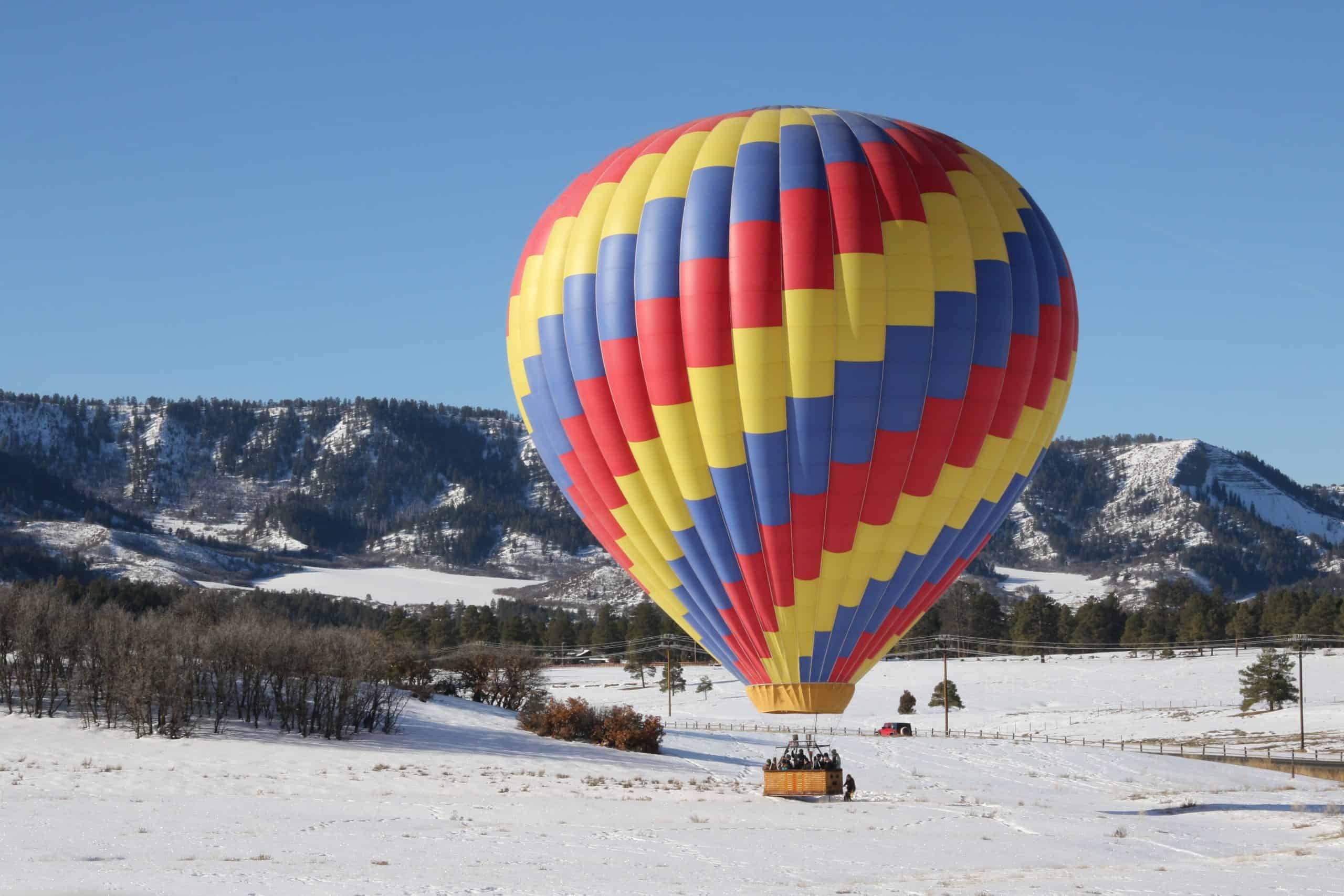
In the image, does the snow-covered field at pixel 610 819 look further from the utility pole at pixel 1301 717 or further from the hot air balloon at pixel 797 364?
the utility pole at pixel 1301 717

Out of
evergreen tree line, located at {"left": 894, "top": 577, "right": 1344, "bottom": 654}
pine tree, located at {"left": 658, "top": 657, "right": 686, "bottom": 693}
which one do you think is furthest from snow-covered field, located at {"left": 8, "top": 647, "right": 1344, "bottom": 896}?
evergreen tree line, located at {"left": 894, "top": 577, "right": 1344, "bottom": 654}

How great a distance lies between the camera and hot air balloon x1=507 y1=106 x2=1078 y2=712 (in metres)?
29.1

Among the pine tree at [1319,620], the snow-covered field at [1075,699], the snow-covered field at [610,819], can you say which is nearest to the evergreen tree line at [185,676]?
the snow-covered field at [610,819]

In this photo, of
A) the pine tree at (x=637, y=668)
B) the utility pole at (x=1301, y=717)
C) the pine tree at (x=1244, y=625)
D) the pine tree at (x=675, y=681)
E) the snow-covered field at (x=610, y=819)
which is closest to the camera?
the snow-covered field at (x=610, y=819)

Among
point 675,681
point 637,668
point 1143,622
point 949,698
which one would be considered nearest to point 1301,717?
point 949,698

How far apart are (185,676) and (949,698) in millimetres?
55270

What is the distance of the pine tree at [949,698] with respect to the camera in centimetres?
9488

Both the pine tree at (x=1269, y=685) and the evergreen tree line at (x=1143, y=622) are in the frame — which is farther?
the evergreen tree line at (x=1143, y=622)

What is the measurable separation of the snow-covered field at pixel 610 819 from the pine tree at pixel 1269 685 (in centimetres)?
2444

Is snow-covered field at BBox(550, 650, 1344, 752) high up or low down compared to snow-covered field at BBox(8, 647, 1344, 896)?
up

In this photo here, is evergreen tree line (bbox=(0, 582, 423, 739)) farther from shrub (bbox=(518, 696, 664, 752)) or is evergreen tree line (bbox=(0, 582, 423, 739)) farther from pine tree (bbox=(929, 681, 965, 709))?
pine tree (bbox=(929, 681, 965, 709))

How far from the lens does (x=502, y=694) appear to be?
243ft

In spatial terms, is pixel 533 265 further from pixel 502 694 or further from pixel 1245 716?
pixel 1245 716

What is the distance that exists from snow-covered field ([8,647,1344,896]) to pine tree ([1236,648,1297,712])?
80.2 feet
